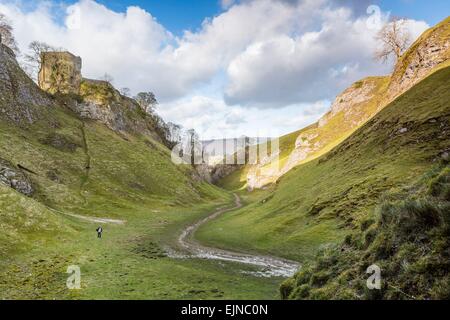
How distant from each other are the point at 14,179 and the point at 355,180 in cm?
6891

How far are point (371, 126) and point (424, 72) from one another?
2042cm

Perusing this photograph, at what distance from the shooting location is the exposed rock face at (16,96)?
96500mm

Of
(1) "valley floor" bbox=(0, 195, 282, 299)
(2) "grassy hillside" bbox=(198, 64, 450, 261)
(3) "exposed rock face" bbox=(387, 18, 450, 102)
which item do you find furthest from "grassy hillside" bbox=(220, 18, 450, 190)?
(1) "valley floor" bbox=(0, 195, 282, 299)

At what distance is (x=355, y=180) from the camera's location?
52.4 meters

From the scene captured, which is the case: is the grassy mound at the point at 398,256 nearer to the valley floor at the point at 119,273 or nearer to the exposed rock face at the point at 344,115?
the valley floor at the point at 119,273

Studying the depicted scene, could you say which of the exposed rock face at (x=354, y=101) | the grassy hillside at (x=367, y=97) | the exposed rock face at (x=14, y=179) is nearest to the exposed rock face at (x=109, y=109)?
the exposed rock face at (x=14, y=179)

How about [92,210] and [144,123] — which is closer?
[92,210]

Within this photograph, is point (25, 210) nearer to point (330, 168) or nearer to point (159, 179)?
point (330, 168)

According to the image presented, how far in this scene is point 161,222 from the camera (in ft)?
239

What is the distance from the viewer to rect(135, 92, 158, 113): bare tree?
196 metres

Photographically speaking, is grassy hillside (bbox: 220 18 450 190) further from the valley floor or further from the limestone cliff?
the valley floor

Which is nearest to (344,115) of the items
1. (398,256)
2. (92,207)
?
(92,207)

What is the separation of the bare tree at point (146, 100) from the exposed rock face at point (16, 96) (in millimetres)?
82531
